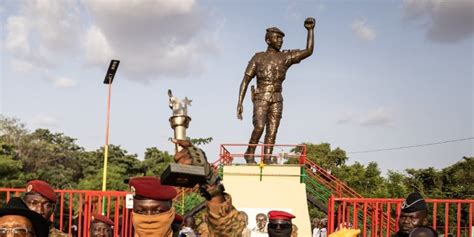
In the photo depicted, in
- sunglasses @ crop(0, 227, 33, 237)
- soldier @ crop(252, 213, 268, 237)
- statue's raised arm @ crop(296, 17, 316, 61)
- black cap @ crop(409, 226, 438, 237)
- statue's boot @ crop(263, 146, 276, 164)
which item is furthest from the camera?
statue's boot @ crop(263, 146, 276, 164)

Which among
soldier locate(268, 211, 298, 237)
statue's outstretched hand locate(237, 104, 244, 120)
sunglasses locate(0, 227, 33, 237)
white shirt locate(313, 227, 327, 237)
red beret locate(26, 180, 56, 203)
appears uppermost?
statue's outstretched hand locate(237, 104, 244, 120)

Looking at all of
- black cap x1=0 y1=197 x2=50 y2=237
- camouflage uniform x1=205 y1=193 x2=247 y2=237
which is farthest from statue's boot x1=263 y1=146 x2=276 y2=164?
camouflage uniform x1=205 y1=193 x2=247 y2=237

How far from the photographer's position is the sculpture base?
7.08 ft

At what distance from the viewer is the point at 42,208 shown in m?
5.28

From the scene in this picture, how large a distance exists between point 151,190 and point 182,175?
3.57ft

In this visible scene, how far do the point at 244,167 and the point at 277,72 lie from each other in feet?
6.75

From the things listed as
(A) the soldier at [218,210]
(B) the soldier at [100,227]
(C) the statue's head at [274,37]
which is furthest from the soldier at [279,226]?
(C) the statue's head at [274,37]

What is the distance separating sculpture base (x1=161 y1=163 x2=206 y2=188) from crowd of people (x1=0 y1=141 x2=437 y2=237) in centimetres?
6

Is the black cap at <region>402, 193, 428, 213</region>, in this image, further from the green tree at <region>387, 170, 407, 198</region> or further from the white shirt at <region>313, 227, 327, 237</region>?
the green tree at <region>387, 170, 407, 198</region>

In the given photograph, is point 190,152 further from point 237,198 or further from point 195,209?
point 195,209

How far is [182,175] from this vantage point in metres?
2.17

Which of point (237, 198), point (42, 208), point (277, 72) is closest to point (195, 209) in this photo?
point (237, 198)

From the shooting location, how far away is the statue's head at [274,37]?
1212 centimetres

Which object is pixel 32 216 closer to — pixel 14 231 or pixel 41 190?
pixel 14 231
